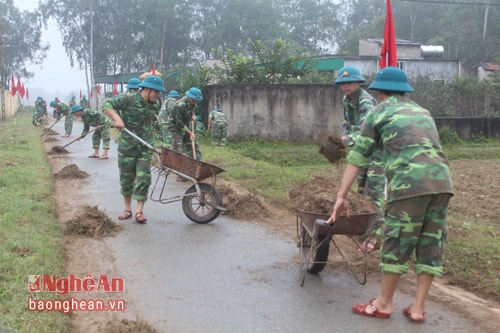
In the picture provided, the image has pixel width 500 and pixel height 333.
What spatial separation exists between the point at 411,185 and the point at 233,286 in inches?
75.6

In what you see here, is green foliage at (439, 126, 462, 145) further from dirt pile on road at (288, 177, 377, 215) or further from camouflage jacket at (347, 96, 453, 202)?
camouflage jacket at (347, 96, 453, 202)

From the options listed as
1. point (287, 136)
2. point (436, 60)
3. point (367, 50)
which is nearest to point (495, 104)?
point (287, 136)

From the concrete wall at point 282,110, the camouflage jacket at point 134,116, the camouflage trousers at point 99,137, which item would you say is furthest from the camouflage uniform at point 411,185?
the concrete wall at point 282,110

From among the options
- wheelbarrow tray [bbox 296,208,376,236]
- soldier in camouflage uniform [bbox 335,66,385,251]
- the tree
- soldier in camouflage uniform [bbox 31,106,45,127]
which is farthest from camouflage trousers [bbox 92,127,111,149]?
the tree

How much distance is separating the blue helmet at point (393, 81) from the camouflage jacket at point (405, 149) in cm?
8

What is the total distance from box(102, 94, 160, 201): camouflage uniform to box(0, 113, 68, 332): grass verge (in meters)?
1.10

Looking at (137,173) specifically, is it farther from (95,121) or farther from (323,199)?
(95,121)

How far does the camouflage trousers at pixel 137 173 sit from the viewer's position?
7.14 metres

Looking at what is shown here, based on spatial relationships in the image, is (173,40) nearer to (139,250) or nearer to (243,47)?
(243,47)

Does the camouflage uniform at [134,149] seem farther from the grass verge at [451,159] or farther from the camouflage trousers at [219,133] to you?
the camouflage trousers at [219,133]

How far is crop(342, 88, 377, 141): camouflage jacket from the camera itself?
6160mm

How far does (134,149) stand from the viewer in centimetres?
719

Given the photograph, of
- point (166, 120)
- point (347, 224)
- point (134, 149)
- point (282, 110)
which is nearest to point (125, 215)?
point (134, 149)

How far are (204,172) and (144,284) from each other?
219 cm
